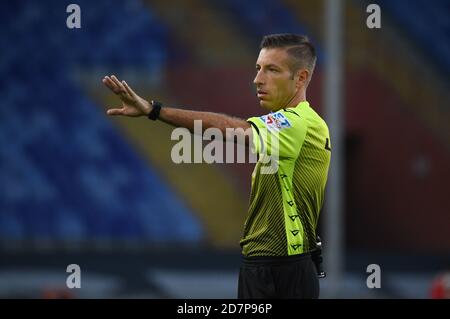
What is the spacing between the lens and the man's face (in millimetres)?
4602

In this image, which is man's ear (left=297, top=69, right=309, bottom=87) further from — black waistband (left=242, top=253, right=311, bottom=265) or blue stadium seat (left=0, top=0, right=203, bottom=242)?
blue stadium seat (left=0, top=0, right=203, bottom=242)

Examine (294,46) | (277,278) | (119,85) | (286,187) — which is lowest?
(277,278)

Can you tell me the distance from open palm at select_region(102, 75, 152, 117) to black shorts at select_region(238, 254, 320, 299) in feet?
3.04

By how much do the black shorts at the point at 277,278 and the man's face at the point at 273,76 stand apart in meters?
0.76

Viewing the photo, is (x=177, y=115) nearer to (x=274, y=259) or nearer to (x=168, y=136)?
(x=274, y=259)

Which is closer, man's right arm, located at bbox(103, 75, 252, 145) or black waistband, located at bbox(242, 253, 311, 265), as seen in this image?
man's right arm, located at bbox(103, 75, 252, 145)

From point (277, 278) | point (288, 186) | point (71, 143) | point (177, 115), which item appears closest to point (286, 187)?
point (288, 186)

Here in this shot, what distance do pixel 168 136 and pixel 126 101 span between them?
10.6 m

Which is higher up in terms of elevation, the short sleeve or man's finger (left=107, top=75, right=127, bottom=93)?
man's finger (left=107, top=75, right=127, bottom=93)

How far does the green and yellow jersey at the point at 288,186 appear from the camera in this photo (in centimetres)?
453

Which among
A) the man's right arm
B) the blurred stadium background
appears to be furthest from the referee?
the blurred stadium background

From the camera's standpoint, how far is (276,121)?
177 inches

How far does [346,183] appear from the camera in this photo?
15.5 m

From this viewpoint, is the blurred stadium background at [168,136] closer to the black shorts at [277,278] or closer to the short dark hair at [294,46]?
the black shorts at [277,278]
